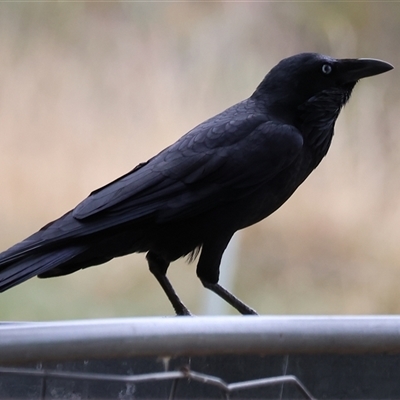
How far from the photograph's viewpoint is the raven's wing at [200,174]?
1.18 m

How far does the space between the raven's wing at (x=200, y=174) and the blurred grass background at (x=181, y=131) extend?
384 millimetres

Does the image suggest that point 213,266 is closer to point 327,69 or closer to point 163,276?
point 163,276

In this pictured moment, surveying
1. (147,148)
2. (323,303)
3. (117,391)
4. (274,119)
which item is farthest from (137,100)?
(117,391)

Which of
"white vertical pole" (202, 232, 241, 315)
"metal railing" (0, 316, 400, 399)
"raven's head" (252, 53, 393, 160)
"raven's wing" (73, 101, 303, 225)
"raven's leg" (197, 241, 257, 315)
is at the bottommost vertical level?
"white vertical pole" (202, 232, 241, 315)

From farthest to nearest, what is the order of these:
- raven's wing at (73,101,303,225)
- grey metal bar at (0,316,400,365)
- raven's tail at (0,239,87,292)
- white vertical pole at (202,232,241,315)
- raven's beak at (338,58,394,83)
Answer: white vertical pole at (202,232,241,315), raven's beak at (338,58,394,83), raven's wing at (73,101,303,225), raven's tail at (0,239,87,292), grey metal bar at (0,316,400,365)

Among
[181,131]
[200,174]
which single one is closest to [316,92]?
[200,174]

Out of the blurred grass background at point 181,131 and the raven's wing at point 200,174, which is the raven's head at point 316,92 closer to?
the raven's wing at point 200,174

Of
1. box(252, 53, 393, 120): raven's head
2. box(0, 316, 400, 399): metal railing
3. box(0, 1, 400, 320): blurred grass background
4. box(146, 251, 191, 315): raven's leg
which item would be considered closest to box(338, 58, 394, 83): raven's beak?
box(252, 53, 393, 120): raven's head

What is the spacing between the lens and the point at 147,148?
1656 millimetres

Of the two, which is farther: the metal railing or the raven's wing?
the raven's wing

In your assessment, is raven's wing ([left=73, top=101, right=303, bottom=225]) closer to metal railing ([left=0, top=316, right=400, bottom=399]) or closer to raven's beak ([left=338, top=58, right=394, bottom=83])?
raven's beak ([left=338, top=58, right=394, bottom=83])

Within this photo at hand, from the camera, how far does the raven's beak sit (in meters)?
1.29

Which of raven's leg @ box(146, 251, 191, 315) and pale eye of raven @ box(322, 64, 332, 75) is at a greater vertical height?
pale eye of raven @ box(322, 64, 332, 75)

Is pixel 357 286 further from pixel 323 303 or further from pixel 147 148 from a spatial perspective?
pixel 147 148
